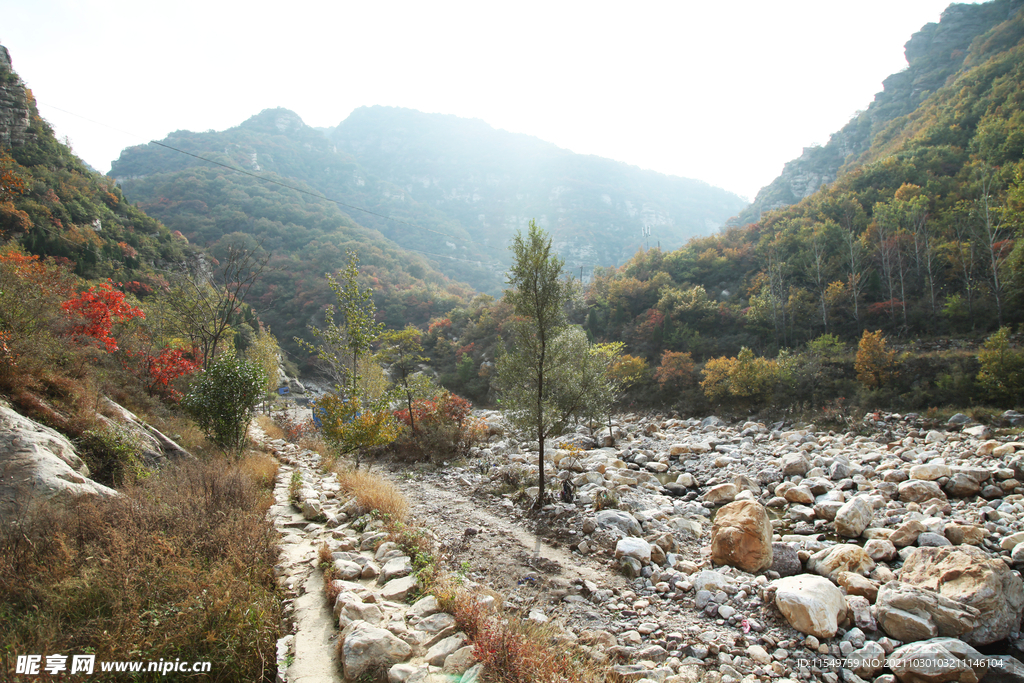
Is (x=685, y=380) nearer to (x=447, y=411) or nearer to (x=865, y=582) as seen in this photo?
(x=447, y=411)

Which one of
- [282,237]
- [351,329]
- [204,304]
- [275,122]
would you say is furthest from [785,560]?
[275,122]

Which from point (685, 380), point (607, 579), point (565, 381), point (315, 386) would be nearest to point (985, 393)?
point (685, 380)

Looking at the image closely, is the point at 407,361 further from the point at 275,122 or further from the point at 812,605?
the point at 275,122

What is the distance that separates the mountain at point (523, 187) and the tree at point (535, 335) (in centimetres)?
9271

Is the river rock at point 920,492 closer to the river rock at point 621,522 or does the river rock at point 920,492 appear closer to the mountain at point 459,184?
the river rock at point 621,522

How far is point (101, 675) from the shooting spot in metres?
2.77

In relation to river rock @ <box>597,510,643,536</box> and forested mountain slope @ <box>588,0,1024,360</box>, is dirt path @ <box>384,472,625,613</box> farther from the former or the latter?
forested mountain slope @ <box>588,0,1024,360</box>

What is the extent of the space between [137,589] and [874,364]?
27474mm

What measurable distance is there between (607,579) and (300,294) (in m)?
57.2

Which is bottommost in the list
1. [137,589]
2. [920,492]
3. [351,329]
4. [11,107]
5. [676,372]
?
[676,372]

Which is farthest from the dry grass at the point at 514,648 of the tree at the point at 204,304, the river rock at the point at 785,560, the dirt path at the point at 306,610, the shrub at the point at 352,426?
the tree at the point at 204,304

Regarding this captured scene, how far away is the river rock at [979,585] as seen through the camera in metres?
4.55

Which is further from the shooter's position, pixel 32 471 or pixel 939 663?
pixel 32 471

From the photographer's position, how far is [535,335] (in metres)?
9.31
